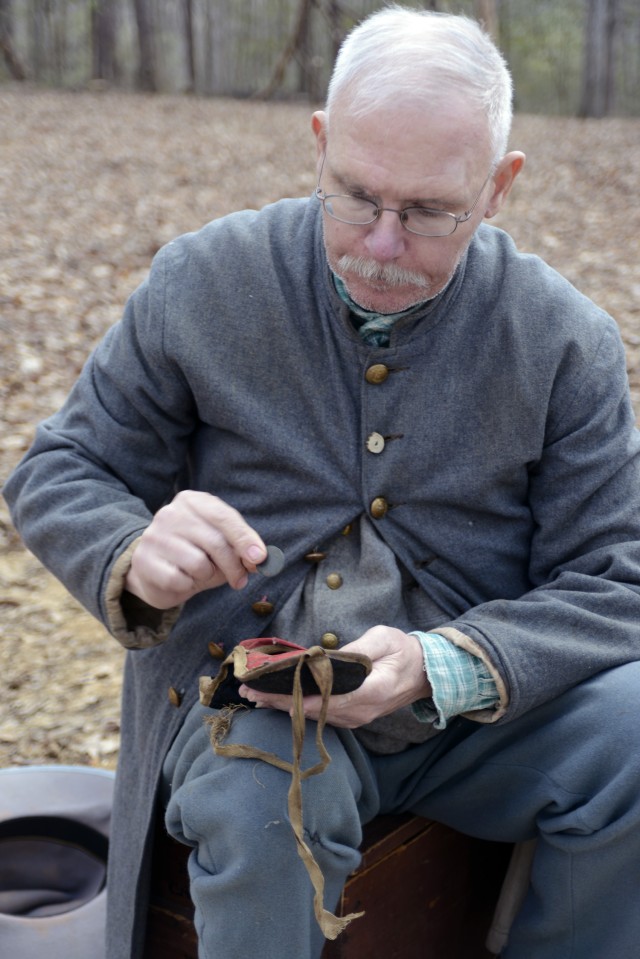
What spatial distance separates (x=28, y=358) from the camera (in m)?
6.12

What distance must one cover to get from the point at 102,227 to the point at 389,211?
21.7 feet

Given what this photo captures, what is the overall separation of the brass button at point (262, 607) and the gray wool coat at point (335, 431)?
0.02m

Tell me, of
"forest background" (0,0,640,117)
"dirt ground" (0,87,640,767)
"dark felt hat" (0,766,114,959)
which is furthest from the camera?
"forest background" (0,0,640,117)

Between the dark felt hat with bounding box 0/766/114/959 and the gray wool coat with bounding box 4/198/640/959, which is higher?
the gray wool coat with bounding box 4/198/640/959

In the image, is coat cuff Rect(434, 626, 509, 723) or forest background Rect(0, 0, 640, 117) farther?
forest background Rect(0, 0, 640, 117)

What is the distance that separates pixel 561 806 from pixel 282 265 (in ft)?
3.66

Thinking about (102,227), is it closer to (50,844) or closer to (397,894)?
(50,844)

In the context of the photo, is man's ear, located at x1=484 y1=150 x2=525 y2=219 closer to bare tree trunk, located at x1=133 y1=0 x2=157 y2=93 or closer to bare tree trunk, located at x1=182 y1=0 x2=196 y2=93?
bare tree trunk, located at x1=133 y1=0 x2=157 y2=93

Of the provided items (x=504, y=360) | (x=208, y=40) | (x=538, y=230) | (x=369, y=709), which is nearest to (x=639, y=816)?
(x=369, y=709)

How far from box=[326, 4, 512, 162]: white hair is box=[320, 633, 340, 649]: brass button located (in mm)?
894

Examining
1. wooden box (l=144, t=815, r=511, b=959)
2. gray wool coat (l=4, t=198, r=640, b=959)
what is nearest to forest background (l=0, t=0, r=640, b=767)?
wooden box (l=144, t=815, r=511, b=959)

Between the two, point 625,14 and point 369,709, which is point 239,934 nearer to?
point 369,709

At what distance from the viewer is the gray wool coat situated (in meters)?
2.05

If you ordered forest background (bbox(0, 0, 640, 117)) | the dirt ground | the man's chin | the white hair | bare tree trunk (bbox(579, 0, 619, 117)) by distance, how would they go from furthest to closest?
forest background (bbox(0, 0, 640, 117)) → bare tree trunk (bbox(579, 0, 619, 117)) → the dirt ground → the man's chin → the white hair
